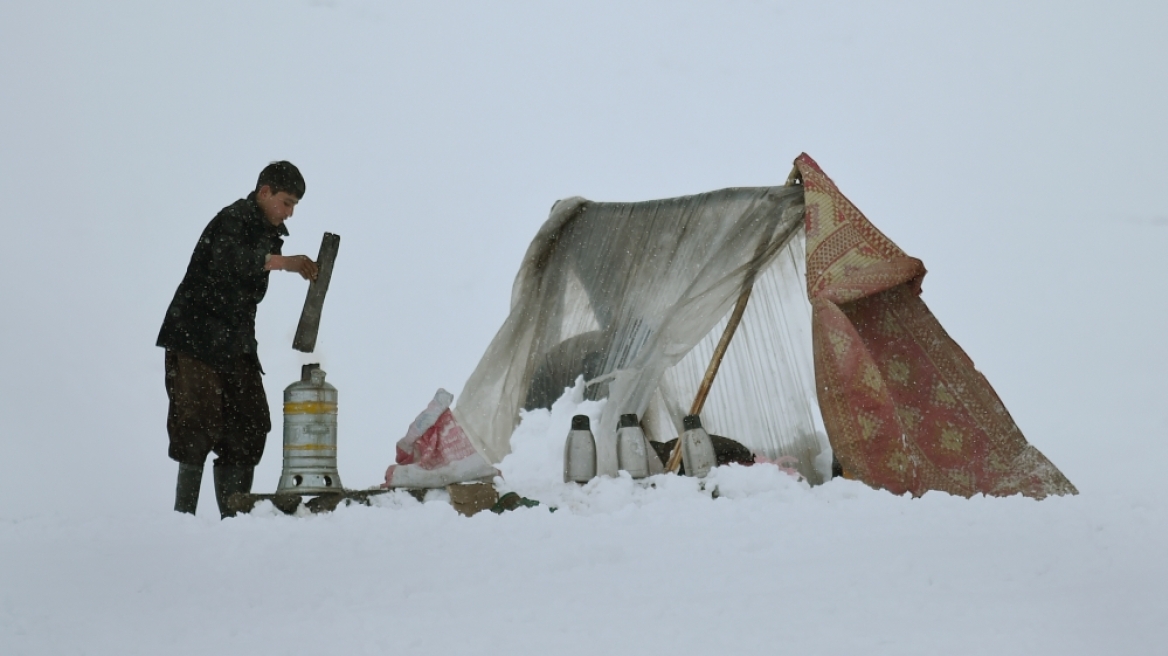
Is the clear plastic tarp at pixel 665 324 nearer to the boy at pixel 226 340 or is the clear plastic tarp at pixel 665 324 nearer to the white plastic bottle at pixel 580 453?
the white plastic bottle at pixel 580 453

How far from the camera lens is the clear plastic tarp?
476 centimetres

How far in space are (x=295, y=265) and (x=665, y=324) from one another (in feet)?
4.89

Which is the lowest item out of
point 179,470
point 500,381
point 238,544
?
point 238,544

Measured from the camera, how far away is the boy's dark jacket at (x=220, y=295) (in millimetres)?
3859

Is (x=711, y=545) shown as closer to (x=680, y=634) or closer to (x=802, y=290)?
(x=680, y=634)

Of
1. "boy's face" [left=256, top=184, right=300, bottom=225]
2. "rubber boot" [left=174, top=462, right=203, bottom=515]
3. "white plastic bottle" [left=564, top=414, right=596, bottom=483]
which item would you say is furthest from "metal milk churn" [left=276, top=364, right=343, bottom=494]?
"white plastic bottle" [left=564, top=414, right=596, bottom=483]

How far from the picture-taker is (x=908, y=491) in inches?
162

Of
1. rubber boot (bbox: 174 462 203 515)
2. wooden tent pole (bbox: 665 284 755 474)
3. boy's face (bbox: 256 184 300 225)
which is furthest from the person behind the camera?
wooden tent pole (bbox: 665 284 755 474)

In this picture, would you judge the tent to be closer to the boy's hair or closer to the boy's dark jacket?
the boy's dark jacket

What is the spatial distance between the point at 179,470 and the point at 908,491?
2409mm

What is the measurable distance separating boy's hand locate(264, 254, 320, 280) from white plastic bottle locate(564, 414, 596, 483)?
112cm

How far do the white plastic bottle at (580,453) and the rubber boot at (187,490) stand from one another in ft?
4.36

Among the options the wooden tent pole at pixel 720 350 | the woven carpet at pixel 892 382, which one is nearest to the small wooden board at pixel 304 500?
the wooden tent pole at pixel 720 350

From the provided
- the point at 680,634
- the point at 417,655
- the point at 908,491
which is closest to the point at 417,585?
the point at 417,655
